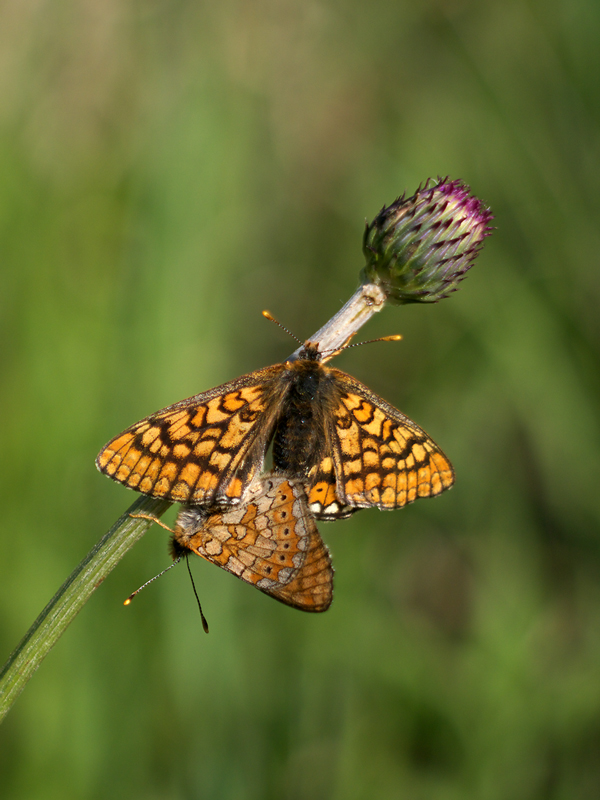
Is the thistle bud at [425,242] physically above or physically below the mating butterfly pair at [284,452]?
above

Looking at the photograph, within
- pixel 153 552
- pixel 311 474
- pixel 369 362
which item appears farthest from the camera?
pixel 369 362

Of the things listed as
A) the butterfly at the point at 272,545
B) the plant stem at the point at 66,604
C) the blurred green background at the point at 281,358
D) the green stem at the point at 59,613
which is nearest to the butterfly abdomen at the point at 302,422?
the butterfly at the point at 272,545

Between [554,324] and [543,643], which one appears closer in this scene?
[543,643]

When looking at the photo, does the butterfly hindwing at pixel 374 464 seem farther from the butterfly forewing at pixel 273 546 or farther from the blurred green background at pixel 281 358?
the blurred green background at pixel 281 358

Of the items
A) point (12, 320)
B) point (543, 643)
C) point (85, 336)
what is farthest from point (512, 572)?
point (12, 320)

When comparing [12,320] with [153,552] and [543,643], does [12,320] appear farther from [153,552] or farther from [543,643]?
[543,643]

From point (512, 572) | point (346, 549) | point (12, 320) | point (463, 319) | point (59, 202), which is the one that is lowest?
point (512, 572)

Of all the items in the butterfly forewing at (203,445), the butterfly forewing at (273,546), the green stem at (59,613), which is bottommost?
the butterfly forewing at (273,546)
